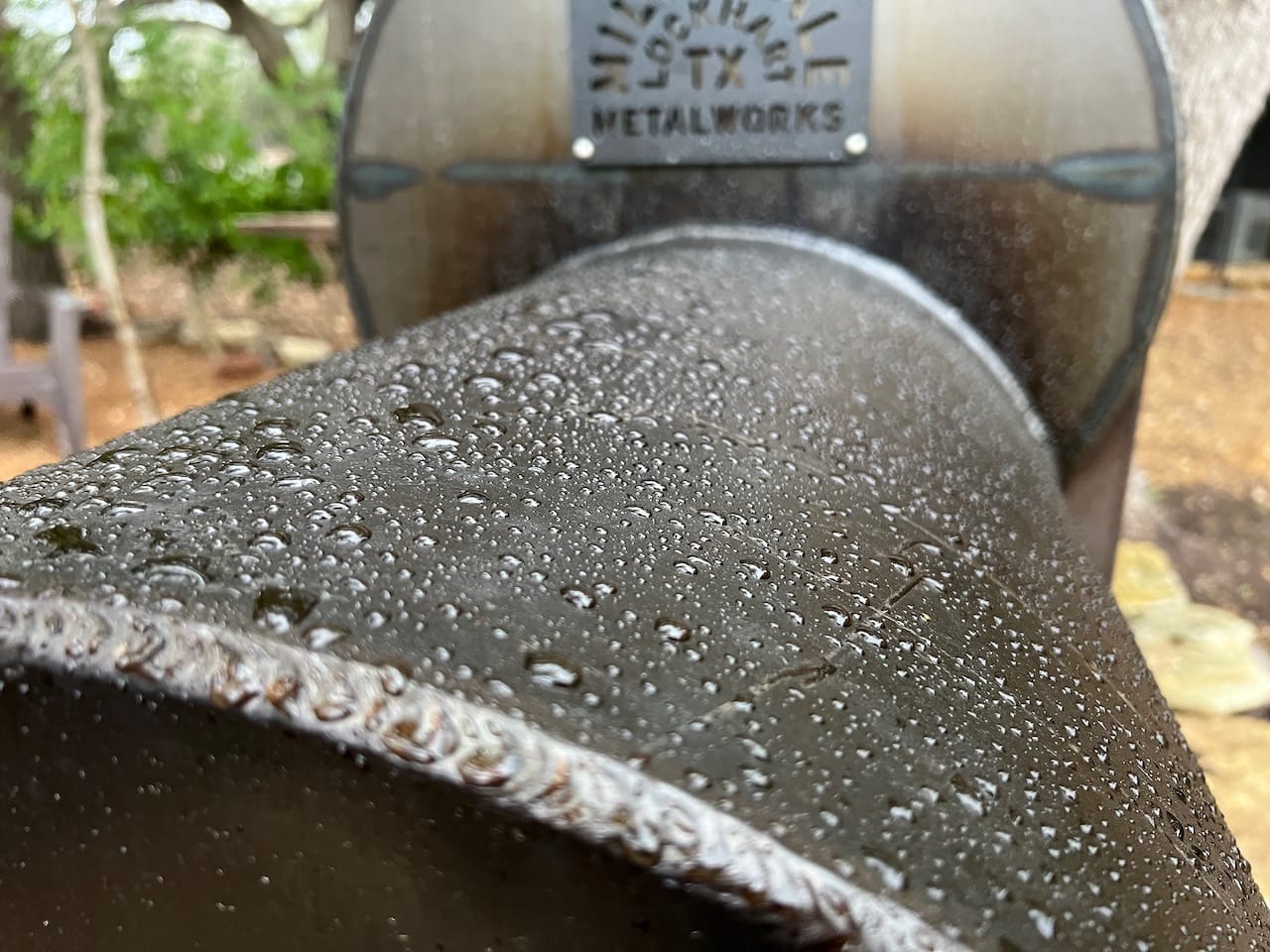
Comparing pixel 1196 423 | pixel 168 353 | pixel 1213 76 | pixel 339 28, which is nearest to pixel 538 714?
pixel 1213 76

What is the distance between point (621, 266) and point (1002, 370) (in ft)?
2.18

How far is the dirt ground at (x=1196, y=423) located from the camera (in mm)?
2635

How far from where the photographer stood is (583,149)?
1714 mm

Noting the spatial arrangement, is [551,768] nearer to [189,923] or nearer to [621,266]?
[189,923]

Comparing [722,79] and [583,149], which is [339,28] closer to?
[583,149]

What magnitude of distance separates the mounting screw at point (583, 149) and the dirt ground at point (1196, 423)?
1917 mm

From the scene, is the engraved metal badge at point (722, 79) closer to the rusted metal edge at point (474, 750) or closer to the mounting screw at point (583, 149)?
the mounting screw at point (583, 149)

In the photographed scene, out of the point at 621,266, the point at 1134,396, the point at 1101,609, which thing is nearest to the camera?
the point at 1101,609

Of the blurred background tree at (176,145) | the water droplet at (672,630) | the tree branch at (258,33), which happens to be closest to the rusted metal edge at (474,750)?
the water droplet at (672,630)

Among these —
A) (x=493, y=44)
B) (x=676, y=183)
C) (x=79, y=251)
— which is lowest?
(x=79, y=251)

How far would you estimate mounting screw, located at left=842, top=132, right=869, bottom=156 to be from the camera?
62.6 inches

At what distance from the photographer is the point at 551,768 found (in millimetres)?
403

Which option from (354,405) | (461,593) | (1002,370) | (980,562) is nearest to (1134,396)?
(1002,370)

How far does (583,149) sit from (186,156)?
6896 millimetres
